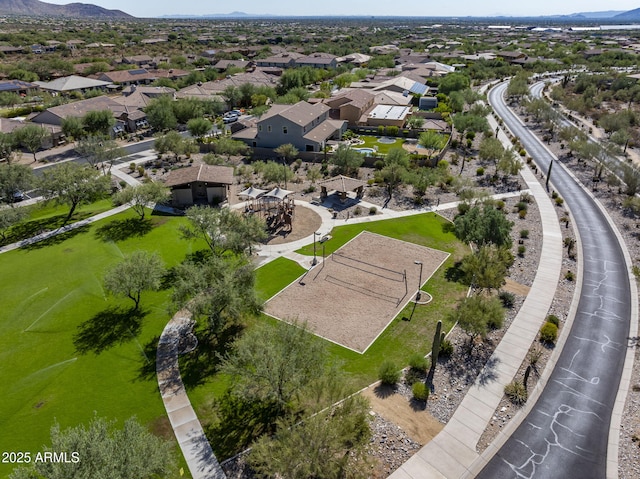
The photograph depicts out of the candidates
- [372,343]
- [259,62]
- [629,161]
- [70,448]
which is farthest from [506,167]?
[259,62]

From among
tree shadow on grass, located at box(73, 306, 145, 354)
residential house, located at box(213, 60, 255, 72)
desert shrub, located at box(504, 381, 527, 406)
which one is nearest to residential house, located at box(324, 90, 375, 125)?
residential house, located at box(213, 60, 255, 72)

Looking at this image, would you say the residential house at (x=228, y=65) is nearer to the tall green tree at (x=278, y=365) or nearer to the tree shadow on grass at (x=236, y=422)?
the tall green tree at (x=278, y=365)

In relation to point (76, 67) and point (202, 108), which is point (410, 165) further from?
point (76, 67)

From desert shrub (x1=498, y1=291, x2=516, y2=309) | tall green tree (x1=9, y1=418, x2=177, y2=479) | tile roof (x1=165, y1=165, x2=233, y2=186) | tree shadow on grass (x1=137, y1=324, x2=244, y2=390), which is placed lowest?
tree shadow on grass (x1=137, y1=324, x2=244, y2=390)

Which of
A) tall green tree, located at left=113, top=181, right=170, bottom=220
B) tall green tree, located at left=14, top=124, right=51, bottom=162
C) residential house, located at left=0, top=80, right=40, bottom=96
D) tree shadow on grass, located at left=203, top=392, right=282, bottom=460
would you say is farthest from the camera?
residential house, located at left=0, top=80, right=40, bottom=96

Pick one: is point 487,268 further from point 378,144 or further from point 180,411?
point 378,144

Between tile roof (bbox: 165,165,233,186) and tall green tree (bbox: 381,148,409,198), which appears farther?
tall green tree (bbox: 381,148,409,198)

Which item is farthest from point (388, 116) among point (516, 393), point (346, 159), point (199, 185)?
point (516, 393)

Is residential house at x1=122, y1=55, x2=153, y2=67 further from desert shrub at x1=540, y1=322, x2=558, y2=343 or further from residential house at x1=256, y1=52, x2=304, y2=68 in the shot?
desert shrub at x1=540, y1=322, x2=558, y2=343
